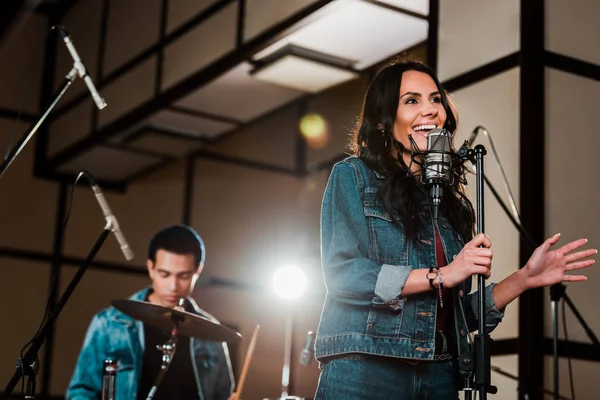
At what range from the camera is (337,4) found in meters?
5.33

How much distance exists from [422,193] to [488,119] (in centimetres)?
195

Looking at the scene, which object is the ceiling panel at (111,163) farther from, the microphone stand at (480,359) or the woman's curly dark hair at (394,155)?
the microphone stand at (480,359)

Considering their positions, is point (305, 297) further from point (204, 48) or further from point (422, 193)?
point (422, 193)

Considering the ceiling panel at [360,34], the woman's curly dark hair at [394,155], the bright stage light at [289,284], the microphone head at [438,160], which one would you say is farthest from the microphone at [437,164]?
the bright stage light at [289,284]

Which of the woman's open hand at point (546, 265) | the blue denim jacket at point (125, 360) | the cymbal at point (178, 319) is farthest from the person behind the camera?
the blue denim jacket at point (125, 360)

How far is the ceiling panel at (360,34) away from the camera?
5.52 m

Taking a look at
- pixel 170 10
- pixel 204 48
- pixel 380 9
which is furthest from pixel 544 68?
pixel 170 10

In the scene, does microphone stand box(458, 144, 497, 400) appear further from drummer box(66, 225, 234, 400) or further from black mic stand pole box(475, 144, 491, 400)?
drummer box(66, 225, 234, 400)

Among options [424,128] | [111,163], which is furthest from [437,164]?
[111,163]

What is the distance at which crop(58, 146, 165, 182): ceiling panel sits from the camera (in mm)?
7867

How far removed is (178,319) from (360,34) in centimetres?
254

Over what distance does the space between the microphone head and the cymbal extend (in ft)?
6.30

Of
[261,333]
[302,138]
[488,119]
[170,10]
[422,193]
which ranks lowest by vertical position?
[261,333]

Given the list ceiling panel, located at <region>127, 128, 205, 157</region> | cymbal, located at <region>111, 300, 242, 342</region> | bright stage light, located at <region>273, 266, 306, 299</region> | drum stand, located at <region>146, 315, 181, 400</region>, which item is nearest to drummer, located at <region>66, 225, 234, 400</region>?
drum stand, located at <region>146, 315, 181, 400</region>
